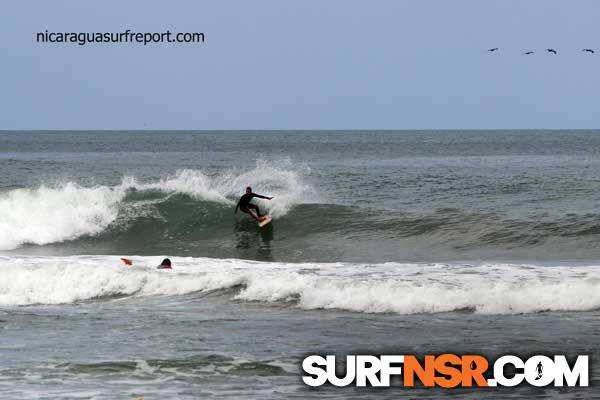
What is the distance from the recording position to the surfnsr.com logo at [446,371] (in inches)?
380

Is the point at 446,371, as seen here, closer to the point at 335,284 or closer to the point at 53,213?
the point at 335,284

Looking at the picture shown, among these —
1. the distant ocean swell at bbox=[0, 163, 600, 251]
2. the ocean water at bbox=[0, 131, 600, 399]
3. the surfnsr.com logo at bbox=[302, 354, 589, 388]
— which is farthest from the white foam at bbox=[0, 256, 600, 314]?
the distant ocean swell at bbox=[0, 163, 600, 251]

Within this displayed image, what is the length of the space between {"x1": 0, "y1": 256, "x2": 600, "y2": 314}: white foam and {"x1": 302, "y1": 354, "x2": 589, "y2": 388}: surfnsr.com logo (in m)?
3.22

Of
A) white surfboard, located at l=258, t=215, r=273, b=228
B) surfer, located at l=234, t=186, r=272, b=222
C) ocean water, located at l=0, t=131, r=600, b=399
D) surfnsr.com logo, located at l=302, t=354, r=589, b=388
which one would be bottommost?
surfnsr.com logo, located at l=302, t=354, r=589, b=388

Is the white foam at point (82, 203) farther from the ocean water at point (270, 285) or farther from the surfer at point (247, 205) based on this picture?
the surfer at point (247, 205)

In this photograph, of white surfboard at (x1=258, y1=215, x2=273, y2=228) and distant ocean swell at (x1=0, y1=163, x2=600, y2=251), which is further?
white surfboard at (x1=258, y1=215, x2=273, y2=228)

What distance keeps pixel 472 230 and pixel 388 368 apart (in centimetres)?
1401

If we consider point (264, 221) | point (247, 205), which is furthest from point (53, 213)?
point (264, 221)

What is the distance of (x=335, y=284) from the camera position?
49.4 ft

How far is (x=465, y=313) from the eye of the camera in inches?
534

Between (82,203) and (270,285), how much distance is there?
46.3 feet

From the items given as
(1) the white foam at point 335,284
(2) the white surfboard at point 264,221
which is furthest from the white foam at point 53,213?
(1) the white foam at point 335,284

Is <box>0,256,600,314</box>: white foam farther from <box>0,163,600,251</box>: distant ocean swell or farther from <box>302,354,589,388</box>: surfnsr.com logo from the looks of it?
<box>0,163,600,251</box>: distant ocean swell

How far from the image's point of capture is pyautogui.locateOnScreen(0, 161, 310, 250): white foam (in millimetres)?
25328
